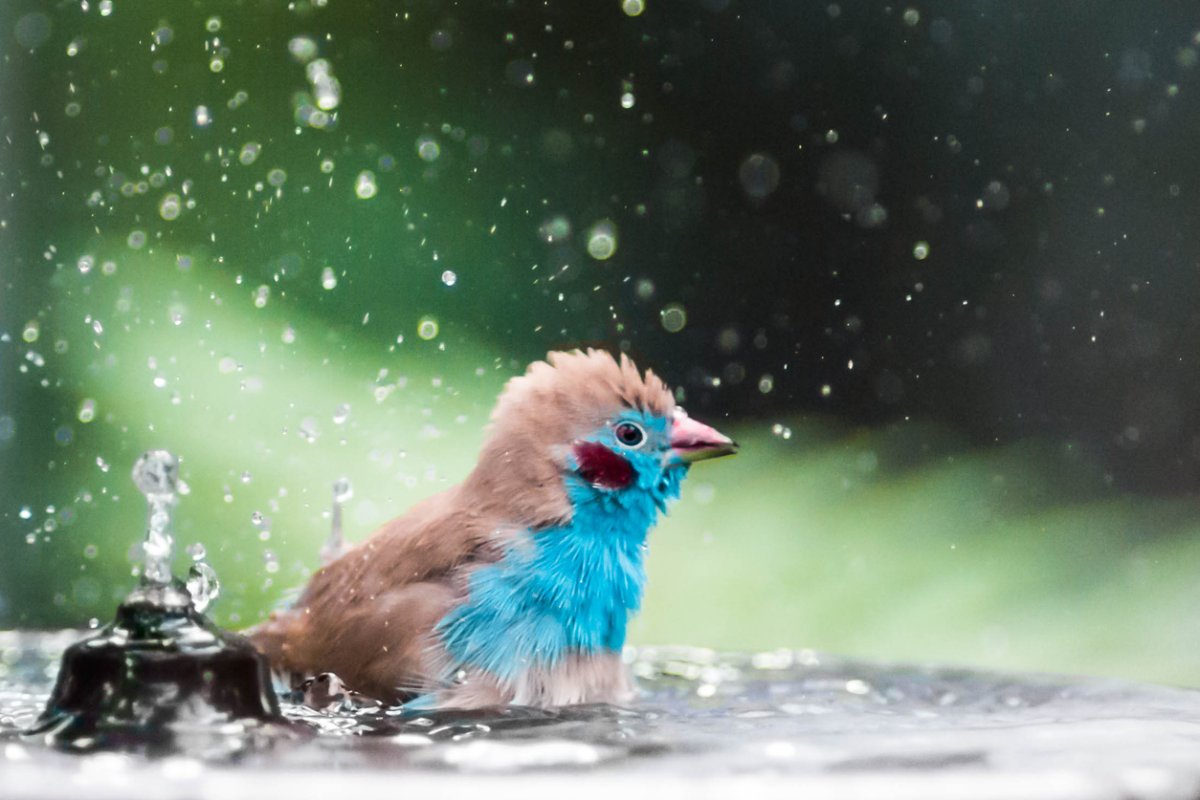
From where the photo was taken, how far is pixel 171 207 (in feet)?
16.2

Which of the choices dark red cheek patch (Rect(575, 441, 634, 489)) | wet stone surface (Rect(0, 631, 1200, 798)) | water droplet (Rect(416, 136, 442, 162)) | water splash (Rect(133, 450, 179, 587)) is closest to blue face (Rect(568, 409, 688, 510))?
dark red cheek patch (Rect(575, 441, 634, 489))

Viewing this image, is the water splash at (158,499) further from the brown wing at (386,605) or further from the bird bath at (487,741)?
the brown wing at (386,605)

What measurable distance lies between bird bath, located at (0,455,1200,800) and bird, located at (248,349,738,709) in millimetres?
244

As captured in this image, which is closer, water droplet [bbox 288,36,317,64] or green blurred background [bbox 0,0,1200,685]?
green blurred background [bbox 0,0,1200,685]

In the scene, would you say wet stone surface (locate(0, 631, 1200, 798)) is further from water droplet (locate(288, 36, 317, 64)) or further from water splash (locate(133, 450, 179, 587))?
water droplet (locate(288, 36, 317, 64))

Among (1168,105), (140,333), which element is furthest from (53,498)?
(1168,105)

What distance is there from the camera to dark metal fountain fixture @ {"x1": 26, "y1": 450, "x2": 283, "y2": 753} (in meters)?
1.48

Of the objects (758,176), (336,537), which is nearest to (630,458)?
(336,537)

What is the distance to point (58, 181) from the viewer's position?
5523 millimetres

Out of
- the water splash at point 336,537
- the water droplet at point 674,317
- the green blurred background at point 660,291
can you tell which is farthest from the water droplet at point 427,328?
the water splash at point 336,537

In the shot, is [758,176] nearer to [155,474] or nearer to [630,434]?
[630,434]

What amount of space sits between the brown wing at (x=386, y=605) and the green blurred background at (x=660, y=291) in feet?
5.59

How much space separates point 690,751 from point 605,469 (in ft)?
3.98

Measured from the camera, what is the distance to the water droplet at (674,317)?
517 cm
